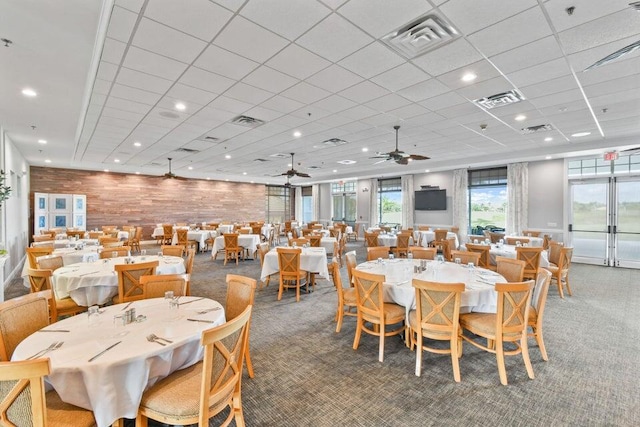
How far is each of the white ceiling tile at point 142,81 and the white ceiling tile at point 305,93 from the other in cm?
174

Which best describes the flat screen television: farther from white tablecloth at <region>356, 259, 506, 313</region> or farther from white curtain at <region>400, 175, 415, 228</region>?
white tablecloth at <region>356, 259, 506, 313</region>

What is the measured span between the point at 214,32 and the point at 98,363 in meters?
3.02

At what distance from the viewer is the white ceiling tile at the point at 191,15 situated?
8.43ft

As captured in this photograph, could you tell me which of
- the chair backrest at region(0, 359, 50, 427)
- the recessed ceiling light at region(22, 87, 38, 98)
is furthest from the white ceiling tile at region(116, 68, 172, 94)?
the chair backrest at region(0, 359, 50, 427)

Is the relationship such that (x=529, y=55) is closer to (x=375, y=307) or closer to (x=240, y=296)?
(x=375, y=307)

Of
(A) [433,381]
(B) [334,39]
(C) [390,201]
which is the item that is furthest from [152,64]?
(C) [390,201]

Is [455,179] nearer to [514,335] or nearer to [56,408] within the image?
[514,335]

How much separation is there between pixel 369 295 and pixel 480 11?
9.87 feet

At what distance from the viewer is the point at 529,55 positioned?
3441 mm

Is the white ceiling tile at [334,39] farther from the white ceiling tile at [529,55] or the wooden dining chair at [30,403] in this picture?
the wooden dining chair at [30,403]

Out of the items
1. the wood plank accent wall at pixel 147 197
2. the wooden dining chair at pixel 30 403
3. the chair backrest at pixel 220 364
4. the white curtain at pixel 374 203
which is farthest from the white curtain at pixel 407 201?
the wooden dining chair at pixel 30 403

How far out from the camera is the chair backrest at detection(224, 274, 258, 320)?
2.72 m

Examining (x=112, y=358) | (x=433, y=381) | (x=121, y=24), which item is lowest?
(x=433, y=381)

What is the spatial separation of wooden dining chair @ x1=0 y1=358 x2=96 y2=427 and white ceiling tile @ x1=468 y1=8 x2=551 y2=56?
425 centimetres
